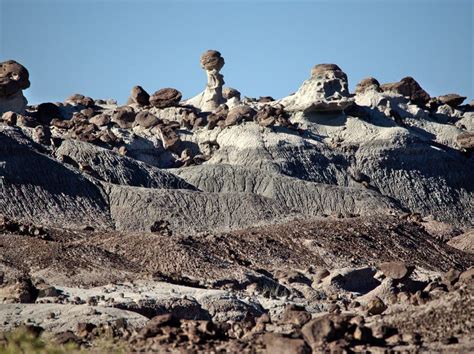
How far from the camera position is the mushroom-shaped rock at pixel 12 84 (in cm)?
7844

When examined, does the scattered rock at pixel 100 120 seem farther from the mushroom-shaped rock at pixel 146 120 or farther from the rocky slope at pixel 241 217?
the mushroom-shaped rock at pixel 146 120

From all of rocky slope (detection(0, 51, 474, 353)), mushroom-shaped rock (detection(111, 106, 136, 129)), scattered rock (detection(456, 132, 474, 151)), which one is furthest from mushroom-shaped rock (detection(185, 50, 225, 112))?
scattered rock (detection(456, 132, 474, 151))

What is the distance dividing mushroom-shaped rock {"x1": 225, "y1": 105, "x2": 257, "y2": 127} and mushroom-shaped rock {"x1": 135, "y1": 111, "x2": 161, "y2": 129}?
4.54m

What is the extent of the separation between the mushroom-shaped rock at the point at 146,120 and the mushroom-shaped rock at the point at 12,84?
583 cm

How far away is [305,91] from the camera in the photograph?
78.8m

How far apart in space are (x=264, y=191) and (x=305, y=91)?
15.3 metres

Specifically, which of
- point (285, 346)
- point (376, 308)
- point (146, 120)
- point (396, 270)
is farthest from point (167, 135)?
point (285, 346)

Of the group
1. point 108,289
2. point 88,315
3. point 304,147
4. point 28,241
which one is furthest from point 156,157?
point 88,315

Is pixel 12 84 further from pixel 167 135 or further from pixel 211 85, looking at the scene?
pixel 211 85

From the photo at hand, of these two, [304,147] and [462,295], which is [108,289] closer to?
[462,295]

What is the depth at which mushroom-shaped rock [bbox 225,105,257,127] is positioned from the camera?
75.5 m

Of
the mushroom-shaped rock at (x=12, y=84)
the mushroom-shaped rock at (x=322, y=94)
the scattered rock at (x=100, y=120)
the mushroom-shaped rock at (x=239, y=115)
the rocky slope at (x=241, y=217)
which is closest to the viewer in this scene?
the rocky slope at (x=241, y=217)

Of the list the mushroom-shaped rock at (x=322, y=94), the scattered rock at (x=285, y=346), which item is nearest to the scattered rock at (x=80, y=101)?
the mushroom-shaped rock at (x=322, y=94)

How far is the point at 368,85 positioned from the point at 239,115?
1245 centimetres
